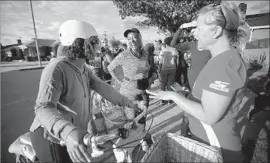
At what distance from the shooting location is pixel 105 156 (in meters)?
1.03

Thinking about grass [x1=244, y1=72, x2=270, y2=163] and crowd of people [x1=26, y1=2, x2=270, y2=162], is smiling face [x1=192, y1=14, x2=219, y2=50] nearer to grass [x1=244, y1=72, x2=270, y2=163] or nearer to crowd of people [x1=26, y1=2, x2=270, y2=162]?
crowd of people [x1=26, y1=2, x2=270, y2=162]

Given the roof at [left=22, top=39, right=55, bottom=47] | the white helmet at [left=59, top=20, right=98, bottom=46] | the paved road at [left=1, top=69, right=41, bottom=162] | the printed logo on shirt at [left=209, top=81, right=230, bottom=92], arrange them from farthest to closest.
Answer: the roof at [left=22, top=39, right=55, bottom=47]
the paved road at [left=1, top=69, right=41, bottom=162]
the white helmet at [left=59, top=20, right=98, bottom=46]
the printed logo on shirt at [left=209, top=81, right=230, bottom=92]

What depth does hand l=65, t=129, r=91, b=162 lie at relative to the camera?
2.92ft

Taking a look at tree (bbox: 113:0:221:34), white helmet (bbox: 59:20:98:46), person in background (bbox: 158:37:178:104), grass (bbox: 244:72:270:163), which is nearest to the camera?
white helmet (bbox: 59:20:98:46)

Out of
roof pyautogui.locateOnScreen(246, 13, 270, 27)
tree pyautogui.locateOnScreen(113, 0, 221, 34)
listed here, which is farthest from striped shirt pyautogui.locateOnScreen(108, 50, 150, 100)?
roof pyautogui.locateOnScreen(246, 13, 270, 27)

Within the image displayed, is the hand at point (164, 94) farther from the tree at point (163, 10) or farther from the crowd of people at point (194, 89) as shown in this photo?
the tree at point (163, 10)

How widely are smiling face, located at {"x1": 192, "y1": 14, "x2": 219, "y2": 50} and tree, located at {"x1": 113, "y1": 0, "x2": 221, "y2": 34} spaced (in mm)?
11875

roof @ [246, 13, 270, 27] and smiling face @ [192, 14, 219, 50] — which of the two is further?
roof @ [246, 13, 270, 27]

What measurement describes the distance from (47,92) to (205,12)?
4.52ft

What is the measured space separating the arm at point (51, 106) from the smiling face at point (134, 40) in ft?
5.73

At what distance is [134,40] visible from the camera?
2.83m

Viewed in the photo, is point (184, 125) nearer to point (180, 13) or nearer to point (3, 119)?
point (3, 119)

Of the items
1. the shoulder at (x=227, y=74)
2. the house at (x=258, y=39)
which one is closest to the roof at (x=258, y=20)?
the house at (x=258, y=39)

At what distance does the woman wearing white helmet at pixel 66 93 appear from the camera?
1028 mm
